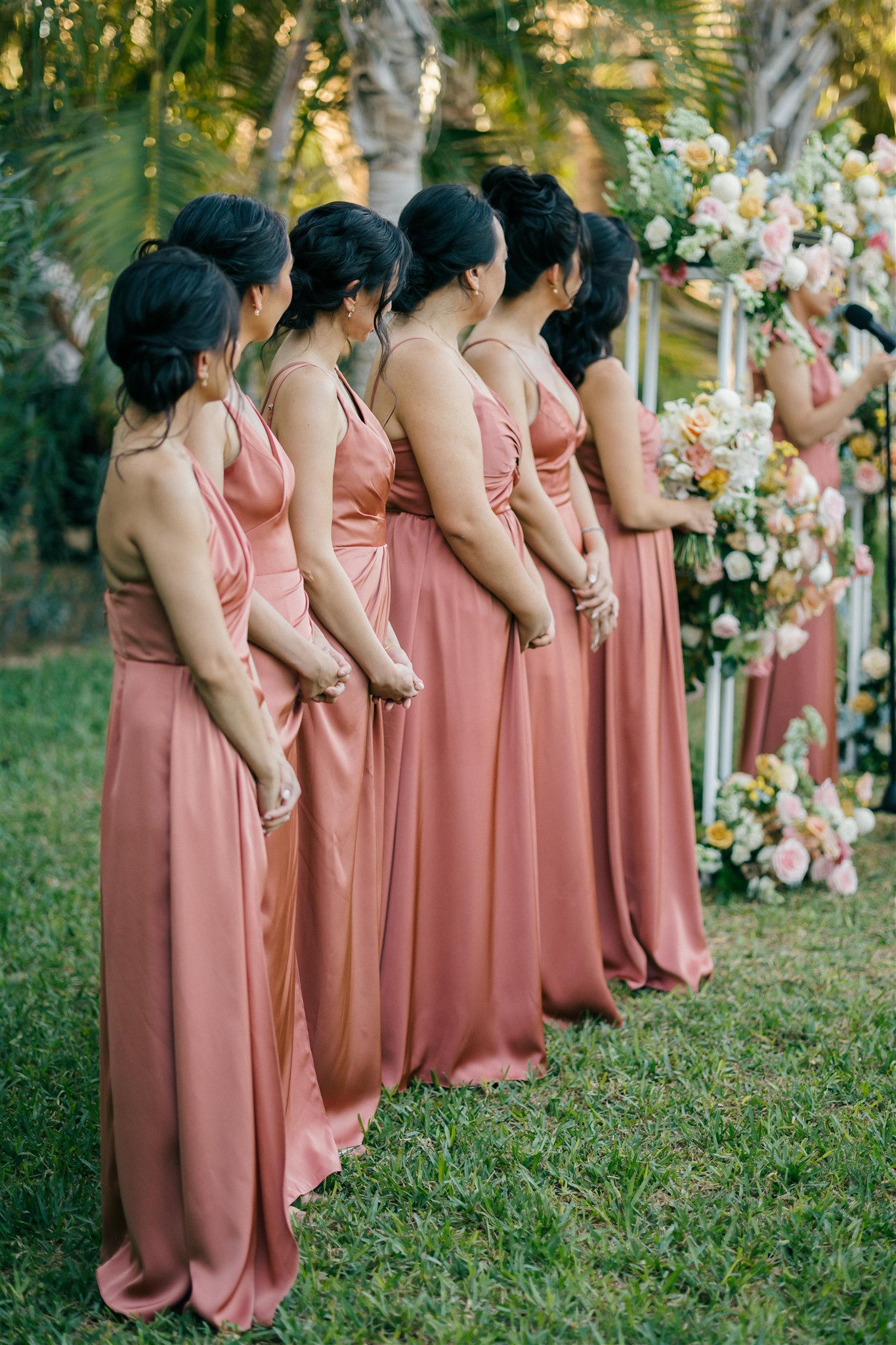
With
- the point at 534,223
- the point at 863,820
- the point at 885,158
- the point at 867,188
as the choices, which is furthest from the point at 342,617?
the point at 885,158

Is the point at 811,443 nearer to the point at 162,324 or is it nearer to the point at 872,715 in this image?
the point at 872,715

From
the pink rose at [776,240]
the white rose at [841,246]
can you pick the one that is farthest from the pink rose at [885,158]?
the pink rose at [776,240]

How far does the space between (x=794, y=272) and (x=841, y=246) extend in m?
0.51

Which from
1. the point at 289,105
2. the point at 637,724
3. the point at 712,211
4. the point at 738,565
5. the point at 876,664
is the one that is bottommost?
the point at 876,664

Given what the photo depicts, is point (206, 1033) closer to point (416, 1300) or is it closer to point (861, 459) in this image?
point (416, 1300)

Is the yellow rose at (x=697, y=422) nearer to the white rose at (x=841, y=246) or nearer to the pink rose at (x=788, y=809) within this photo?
the white rose at (x=841, y=246)

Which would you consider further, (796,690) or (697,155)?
(796,690)

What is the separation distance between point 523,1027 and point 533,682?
3.51 ft

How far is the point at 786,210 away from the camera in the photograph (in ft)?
16.0

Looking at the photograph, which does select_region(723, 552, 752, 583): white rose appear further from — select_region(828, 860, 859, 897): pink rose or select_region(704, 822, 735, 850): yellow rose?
select_region(828, 860, 859, 897): pink rose

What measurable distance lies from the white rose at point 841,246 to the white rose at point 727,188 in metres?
0.59

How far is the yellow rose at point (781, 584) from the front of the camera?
16.7 ft

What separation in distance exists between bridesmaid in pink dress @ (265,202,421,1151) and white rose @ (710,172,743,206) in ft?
6.81

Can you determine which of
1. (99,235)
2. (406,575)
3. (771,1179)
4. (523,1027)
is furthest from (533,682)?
(99,235)
